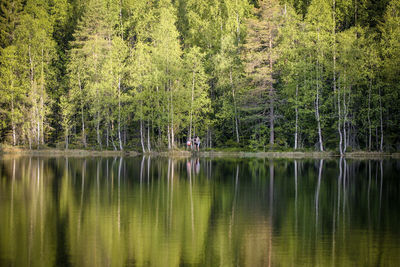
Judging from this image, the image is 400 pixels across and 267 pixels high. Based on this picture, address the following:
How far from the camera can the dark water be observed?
1030cm

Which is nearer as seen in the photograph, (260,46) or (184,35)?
(260,46)

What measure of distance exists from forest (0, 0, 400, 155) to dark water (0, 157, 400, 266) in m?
24.6

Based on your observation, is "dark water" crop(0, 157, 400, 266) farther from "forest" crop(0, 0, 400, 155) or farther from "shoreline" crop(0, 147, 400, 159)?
"forest" crop(0, 0, 400, 155)

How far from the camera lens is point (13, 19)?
56.5 metres

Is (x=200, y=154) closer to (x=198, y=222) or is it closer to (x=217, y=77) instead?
(x=217, y=77)

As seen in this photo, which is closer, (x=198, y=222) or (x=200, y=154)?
(x=198, y=222)

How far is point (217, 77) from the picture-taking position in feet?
176

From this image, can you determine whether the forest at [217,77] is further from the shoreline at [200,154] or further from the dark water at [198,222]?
the dark water at [198,222]

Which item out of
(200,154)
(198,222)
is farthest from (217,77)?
(198,222)

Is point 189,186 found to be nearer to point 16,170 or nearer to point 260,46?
point 16,170

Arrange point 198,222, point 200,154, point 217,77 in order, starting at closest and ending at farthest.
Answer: point 198,222 → point 200,154 → point 217,77

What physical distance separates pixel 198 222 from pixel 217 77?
40.7m

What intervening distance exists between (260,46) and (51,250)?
40.5 m

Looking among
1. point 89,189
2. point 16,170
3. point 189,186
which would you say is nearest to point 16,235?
point 89,189
